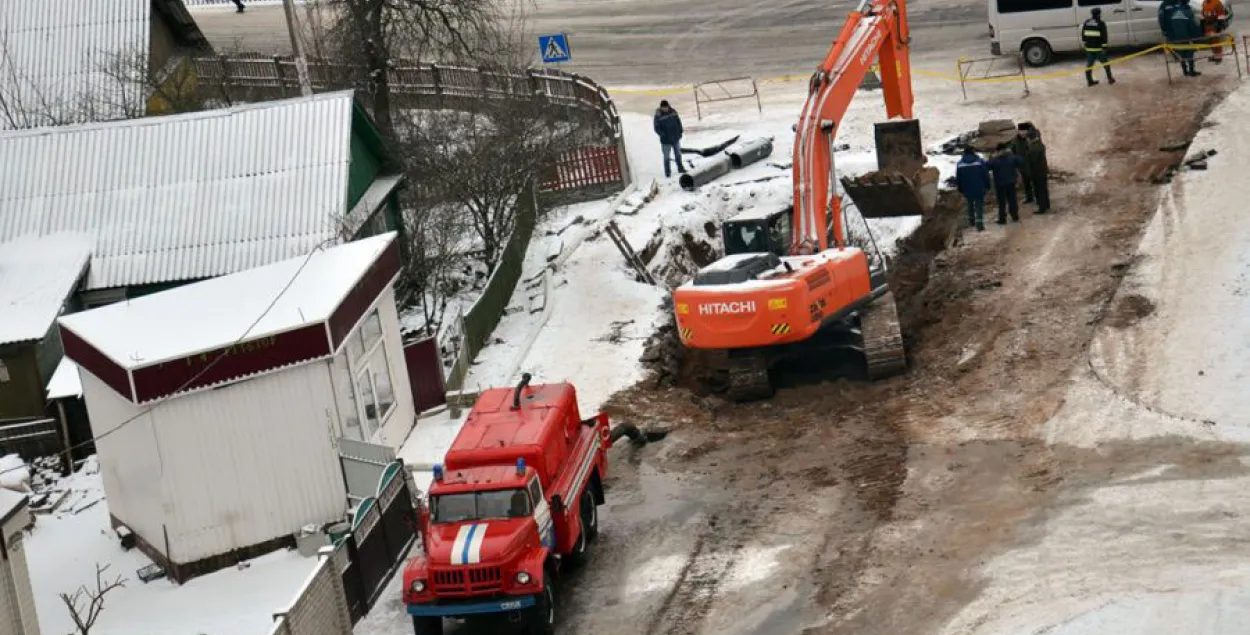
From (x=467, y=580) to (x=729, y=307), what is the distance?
7436 millimetres

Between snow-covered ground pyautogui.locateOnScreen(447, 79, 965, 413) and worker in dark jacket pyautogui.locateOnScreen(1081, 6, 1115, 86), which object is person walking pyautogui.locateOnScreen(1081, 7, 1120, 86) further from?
snow-covered ground pyautogui.locateOnScreen(447, 79, 965, 413)

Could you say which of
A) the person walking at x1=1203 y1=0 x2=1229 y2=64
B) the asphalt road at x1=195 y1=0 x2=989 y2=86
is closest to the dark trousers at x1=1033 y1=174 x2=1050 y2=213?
the person walking at x1=1203 y1=0 x2=1229 y2=64

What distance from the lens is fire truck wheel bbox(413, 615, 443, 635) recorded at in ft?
61.1

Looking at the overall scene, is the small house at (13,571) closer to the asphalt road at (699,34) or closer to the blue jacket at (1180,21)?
the asphalt road at (699,34)

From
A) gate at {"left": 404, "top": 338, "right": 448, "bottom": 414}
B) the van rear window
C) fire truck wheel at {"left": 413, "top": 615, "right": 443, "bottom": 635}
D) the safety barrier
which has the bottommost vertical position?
fire truck wheel at {"left": 413, "top": 615, "right": 443, "bottom": 635}

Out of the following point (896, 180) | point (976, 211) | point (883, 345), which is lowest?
point (883, 345)

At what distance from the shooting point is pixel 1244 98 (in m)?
34.2

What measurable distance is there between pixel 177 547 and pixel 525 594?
6661 millimetres

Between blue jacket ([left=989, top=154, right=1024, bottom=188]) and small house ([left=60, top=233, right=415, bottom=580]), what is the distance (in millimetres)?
12583

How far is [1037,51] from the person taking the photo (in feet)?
130

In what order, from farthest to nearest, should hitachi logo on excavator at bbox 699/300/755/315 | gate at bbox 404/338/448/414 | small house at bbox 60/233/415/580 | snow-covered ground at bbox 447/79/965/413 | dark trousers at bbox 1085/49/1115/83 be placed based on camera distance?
dark trousers at bbox 1085/49/1115/83
snow-covered ground at bbox 447/79/965/413
gate at bbox 404/338/448/414
hitachi logo on excavator at bbox 699/300/755/315
small house at bbox 60/233/415/580

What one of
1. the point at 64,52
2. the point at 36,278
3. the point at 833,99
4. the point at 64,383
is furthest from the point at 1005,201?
the point at 64,52

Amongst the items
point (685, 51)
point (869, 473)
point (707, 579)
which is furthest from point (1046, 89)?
point (707, 579)

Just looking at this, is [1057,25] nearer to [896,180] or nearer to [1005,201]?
[1005,201]
